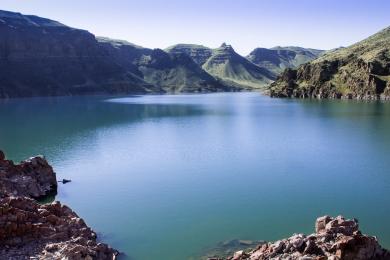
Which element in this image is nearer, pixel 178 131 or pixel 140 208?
pixel 140 208

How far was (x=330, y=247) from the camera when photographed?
30000 millimetres

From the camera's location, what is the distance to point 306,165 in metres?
74.1

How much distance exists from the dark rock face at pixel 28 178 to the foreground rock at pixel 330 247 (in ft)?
102

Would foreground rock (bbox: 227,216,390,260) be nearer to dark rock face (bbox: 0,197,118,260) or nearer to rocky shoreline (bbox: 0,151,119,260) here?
dark rock face (bbox: 0,197,118,260)

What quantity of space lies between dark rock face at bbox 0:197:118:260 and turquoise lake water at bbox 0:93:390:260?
3.85 meters

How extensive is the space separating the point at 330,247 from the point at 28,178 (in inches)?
1554

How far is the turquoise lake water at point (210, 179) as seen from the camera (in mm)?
44438

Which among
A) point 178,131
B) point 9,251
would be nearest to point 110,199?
point 9,251

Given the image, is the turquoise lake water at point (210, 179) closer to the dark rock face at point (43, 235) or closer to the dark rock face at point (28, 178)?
the dark rock face at point (28, 178)

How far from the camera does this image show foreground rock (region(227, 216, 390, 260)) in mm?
29234

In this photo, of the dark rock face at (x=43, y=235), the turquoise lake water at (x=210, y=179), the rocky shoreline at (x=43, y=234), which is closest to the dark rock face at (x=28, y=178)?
the turquoise lake water at (x=210, y=179)

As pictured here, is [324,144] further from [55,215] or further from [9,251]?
[9,251]

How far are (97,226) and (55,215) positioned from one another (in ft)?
19.8

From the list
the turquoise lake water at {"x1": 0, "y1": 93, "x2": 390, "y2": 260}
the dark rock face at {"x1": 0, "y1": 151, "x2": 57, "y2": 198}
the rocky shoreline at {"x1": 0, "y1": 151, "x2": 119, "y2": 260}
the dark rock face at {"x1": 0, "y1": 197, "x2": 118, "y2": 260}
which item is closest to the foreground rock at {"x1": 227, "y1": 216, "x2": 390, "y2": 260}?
the turquoise lake water at {"x1": 0, "y1": 93, "x2": 390, "y2": 260}
